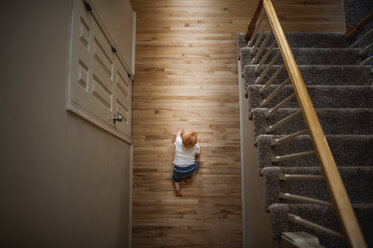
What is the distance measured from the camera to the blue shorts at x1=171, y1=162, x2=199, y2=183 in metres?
2.78

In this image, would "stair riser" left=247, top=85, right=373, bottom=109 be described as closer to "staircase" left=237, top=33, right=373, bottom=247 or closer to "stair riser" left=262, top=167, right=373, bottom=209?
"staircase" left=237, top=33, right=373, bottom=247

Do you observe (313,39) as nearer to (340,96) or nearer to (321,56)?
(321,56)

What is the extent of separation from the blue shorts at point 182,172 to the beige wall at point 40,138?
125 centimetres

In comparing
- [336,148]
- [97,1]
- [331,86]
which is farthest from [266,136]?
[97,1]

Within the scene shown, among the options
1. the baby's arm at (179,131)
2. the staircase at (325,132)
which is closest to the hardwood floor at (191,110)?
the baby's arm at (179,131)

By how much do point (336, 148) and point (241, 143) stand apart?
1.21m

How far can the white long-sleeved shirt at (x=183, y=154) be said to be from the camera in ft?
9.15

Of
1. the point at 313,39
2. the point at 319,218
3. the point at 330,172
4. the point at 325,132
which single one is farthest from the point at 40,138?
the point at 313,39

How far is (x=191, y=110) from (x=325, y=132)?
4.87 feet

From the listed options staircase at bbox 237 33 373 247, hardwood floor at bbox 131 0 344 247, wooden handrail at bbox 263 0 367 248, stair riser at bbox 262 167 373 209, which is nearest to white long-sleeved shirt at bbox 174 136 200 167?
hardwood floor at bbox 131 0 344 247

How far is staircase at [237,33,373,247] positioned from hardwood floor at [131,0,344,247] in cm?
75

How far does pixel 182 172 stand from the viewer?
2.78m

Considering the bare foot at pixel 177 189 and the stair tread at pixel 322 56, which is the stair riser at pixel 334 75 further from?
the bare foot at pixel 177 189

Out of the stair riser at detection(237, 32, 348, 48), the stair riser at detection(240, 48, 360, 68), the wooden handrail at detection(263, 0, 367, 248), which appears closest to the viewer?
the wooden handrail at detection(263, 0, 367, 248)
